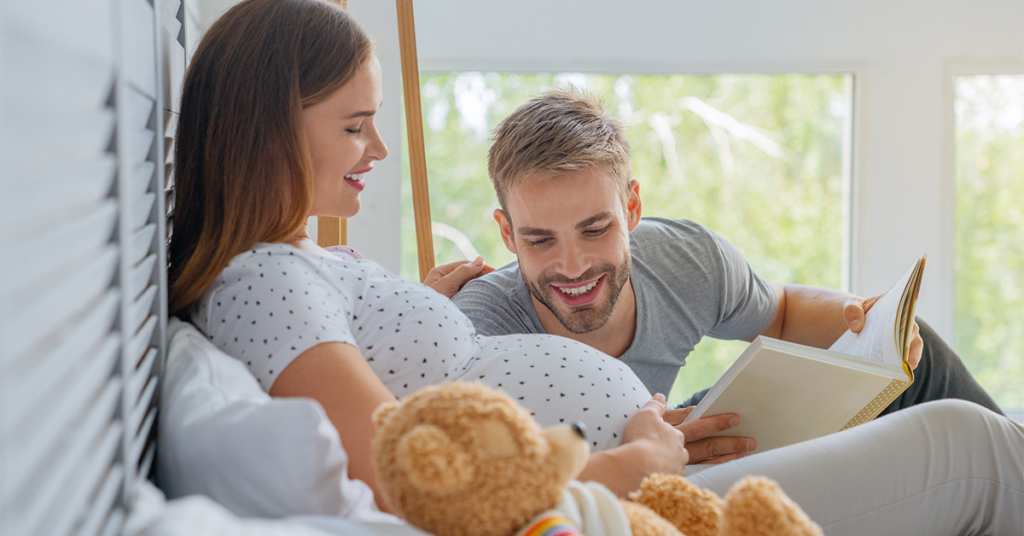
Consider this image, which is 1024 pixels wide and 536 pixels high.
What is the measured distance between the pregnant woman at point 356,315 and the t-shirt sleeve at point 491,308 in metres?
0.42

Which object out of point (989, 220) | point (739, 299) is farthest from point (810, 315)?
point (989, 220)

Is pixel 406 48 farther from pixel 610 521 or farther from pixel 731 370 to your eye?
pixel 610 521

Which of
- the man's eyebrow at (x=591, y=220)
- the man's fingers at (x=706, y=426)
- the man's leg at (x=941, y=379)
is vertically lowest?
the man's leg at (x=941, y=379)

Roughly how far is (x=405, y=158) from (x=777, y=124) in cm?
169

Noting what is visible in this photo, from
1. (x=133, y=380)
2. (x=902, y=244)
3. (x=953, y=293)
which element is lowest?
(x=953, y=293)

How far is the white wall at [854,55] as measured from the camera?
2.87 metres

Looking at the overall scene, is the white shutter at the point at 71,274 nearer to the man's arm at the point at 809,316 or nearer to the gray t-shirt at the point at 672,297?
the gray t-shirt at the point at 672,297

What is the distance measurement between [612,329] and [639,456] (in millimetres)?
797

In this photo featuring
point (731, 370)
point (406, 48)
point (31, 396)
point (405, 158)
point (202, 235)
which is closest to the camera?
point (31, 396)

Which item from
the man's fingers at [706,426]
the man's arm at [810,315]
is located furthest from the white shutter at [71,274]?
the man's arm at [810,315]

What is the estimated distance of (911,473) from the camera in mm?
937

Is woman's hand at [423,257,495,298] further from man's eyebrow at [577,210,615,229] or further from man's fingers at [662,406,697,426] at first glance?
man's fingers at [662,406,697,426]

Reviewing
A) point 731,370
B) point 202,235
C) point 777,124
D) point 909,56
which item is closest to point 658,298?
point 731,370

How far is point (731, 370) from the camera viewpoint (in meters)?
1.12
